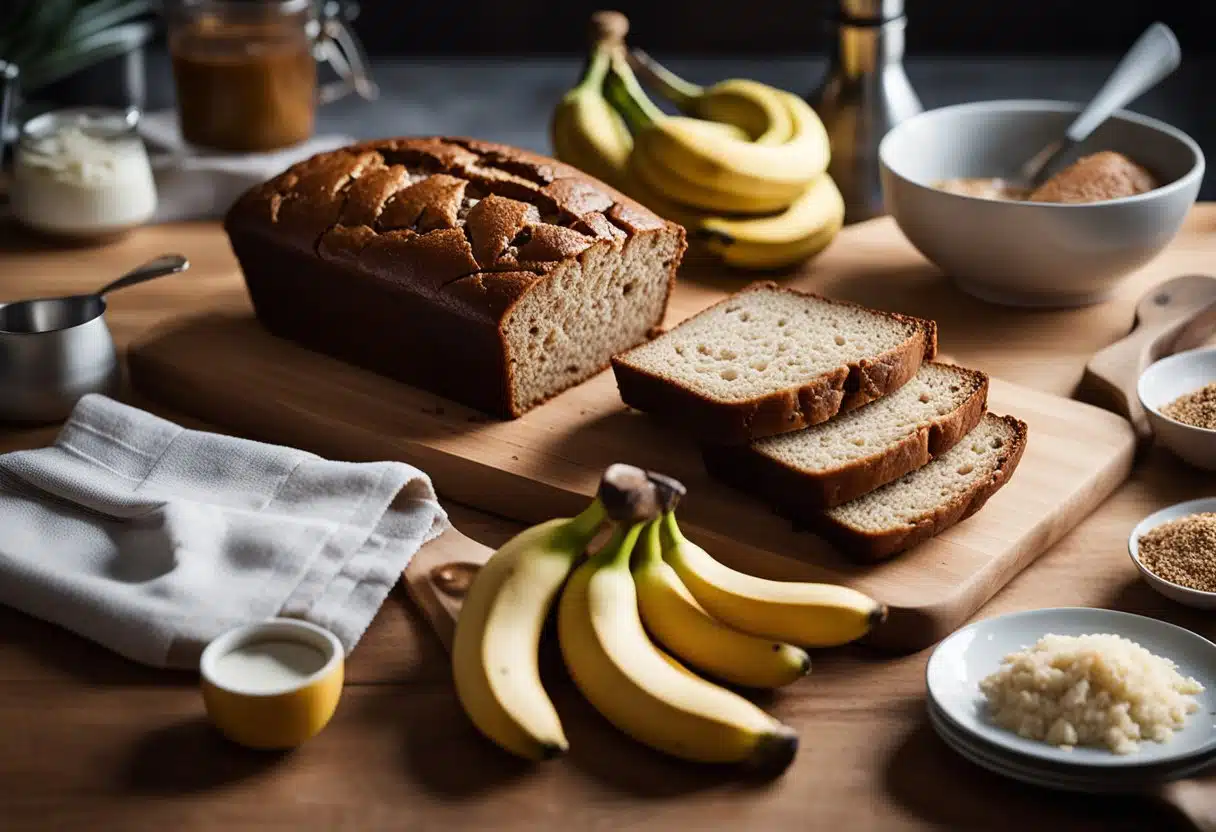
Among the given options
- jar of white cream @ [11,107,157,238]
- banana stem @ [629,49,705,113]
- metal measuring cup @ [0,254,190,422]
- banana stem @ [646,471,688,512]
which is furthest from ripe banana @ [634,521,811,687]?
→ jar of white cream @ [11,107,157,238]

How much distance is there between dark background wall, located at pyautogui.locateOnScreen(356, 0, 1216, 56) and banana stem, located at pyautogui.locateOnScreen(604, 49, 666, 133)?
1575mm

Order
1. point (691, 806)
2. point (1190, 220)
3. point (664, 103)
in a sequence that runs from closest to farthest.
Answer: point (691, 806) < point (1190, 220) < point (664, 103)

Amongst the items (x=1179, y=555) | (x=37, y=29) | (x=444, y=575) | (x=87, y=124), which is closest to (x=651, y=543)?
(x=444, y=575)

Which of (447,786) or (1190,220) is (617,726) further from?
(1190,220)

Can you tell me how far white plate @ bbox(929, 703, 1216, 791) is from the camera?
163 cm

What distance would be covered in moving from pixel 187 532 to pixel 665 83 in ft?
5.98

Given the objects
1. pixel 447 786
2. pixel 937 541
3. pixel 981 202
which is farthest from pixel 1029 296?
pixel 447 786

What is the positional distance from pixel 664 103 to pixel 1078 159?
1984mm

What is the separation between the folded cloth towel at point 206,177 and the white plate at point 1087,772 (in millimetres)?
2391

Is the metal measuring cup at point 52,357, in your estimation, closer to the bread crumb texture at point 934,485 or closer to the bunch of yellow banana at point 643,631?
the bunch of yellow banana at point 643,631

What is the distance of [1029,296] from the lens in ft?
9.71

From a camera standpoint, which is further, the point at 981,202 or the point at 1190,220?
the point at 1190,220

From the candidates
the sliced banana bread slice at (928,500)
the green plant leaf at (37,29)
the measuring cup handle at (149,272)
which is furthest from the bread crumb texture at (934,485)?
the green plant leaf at (37,29)

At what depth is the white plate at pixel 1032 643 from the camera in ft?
5.38
